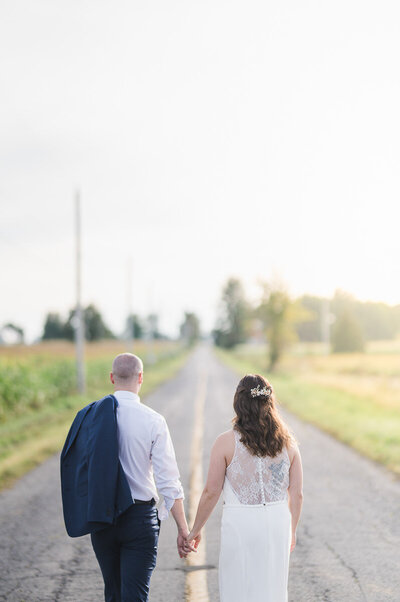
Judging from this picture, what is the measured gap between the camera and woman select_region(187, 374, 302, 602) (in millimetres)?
3400

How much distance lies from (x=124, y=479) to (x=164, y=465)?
248 mm

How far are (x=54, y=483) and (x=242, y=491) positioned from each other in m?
6.38

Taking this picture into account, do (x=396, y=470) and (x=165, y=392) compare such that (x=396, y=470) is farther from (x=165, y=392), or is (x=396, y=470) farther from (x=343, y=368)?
(x=343, y=368)

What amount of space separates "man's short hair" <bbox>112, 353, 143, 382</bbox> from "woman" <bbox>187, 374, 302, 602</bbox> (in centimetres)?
61

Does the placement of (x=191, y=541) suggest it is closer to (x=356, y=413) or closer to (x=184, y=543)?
(x=184, y=543)

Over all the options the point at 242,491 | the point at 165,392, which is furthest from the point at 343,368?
the point at 242,491

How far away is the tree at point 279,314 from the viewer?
139 feet

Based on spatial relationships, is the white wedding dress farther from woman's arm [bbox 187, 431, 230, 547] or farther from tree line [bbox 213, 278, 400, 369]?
tree line [bbox 213, 278, 400, 369]

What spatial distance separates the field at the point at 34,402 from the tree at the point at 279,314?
48.4ft

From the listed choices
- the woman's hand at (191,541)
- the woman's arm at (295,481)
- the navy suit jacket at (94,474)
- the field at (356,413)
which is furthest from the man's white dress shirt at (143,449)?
the field at (356,413)

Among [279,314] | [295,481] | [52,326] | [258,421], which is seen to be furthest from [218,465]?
[52,326]

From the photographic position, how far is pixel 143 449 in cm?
353

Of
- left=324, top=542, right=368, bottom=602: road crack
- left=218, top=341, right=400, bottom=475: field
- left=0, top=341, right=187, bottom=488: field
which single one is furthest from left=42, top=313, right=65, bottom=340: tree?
left=324, top=542, right=368, bottom=602: road crack

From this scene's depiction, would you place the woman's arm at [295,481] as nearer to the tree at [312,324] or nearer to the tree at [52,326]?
the tree at [312,324]
